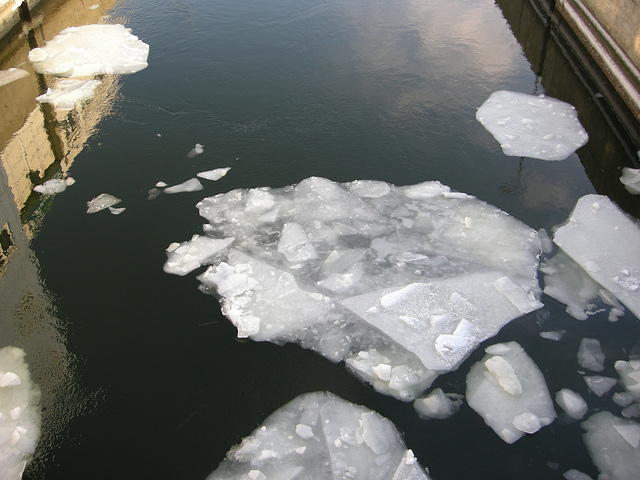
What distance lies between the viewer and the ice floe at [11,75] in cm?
570

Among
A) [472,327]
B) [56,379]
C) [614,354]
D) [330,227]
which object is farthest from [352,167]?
[56,379]

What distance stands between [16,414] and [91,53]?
4765mm

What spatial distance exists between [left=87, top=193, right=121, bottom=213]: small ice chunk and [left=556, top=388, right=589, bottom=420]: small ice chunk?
126 inches

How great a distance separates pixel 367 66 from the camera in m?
5.70

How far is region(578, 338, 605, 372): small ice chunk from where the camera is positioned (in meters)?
2.79

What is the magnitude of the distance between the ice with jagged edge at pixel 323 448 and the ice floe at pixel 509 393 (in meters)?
0.46

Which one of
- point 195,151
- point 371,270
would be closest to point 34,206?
point 195,151

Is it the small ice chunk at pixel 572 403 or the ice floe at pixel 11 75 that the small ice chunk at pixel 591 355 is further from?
the ice floe at pixel 11 75

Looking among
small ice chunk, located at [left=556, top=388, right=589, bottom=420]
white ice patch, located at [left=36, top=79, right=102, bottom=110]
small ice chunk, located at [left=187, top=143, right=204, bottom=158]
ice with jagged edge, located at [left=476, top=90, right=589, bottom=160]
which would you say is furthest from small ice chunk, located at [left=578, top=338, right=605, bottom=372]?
white ice patch, located at [left=36, top=79, right=102, bottom=110]

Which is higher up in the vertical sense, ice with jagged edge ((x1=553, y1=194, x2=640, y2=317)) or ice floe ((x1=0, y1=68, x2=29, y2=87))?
ice floe ((x1=0, y1=68, x2=29, y2=87))

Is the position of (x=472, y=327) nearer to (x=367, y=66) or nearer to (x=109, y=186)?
(x=109, y=186)

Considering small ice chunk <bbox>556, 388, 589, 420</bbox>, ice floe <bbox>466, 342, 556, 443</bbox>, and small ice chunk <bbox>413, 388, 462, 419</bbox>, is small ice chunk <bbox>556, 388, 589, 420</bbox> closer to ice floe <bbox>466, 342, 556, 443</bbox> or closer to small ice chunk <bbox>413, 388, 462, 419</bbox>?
ice floe <bbox>466, 342, 556, 443</bbox>

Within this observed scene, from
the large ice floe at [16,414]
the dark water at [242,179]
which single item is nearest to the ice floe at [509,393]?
the dark water at [242,179]

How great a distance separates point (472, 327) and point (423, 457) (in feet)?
2.60
